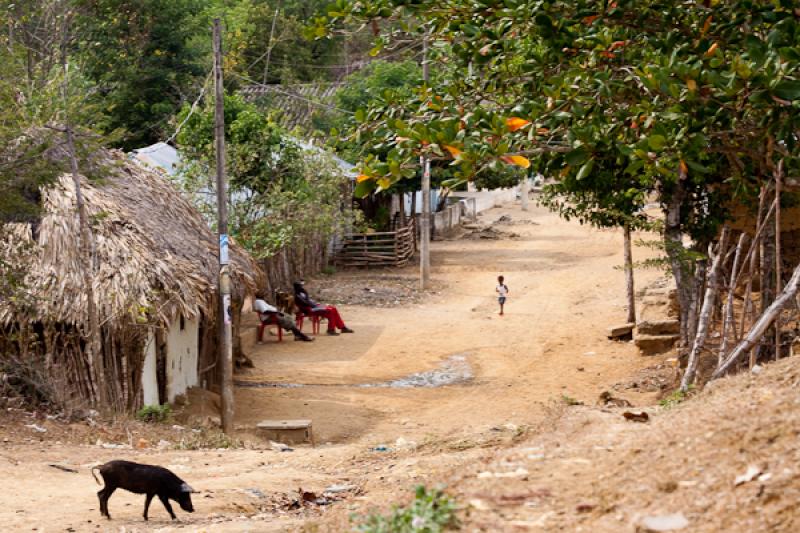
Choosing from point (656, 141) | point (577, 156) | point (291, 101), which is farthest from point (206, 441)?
point (291, 101)

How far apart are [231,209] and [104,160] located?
687 cm

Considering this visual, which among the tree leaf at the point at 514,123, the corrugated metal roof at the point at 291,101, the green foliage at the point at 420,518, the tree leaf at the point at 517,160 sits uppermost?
the corrugated metal roof at the point at 291,101

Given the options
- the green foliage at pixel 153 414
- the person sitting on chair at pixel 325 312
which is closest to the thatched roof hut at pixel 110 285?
the green foliage at pixel 153 414

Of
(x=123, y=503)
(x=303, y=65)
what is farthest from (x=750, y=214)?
(x=303, y=65)

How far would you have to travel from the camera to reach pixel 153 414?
14.4 m

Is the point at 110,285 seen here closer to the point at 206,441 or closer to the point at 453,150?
the point at 206,441

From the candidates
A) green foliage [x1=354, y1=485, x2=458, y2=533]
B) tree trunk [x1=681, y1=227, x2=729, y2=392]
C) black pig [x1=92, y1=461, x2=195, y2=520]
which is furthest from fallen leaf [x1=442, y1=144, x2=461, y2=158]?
tree trunk [x1=681, y1=227, x2=729, y2=392]

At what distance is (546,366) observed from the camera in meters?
19.7

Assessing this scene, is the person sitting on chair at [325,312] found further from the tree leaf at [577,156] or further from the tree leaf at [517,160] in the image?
the tree leaf at [517,160]

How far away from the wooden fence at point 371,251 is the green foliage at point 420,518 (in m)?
26.8

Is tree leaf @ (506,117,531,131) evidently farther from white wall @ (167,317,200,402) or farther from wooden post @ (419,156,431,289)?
wooden post @ (419,156,431,289)

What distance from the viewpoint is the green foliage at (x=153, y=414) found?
14.3 m

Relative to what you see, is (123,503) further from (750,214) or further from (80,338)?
(750,214)

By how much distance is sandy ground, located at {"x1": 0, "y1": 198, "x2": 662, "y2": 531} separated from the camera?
8.76m
